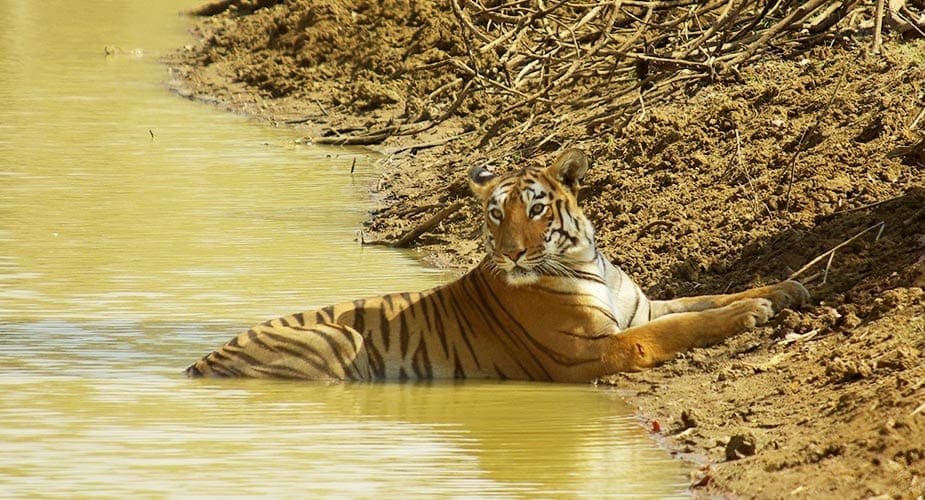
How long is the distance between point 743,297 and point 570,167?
1.06m

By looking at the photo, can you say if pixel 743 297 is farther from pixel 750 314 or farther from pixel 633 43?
pixel 633 43

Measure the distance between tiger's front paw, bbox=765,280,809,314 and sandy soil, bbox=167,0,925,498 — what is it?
0.25 ft

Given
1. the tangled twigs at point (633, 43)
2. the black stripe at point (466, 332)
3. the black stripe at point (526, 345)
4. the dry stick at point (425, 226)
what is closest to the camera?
the black stripe at point (526, 345)

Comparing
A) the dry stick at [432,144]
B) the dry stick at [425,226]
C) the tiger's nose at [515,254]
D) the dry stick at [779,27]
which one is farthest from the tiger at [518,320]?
the dry stick at [432,144]

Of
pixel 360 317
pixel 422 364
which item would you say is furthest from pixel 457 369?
pixel 360 317

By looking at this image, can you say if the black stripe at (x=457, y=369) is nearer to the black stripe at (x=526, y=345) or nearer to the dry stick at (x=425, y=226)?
the black stripe at (x=526, y=345)

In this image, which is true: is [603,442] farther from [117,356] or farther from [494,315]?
[117,356]

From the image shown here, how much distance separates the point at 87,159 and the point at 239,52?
6.98m

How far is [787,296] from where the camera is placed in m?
7.79

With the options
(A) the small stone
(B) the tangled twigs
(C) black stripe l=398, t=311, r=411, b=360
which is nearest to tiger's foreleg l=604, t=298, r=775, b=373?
(C) black stripe l=398, t=311, r=411, b=360

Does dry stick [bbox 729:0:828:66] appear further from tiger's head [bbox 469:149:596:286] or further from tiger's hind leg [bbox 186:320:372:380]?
tiger's hind leg [bbox 186:320:372:380]

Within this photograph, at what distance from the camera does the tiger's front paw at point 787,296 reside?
777 centimetres

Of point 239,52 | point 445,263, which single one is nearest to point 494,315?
point 445,263

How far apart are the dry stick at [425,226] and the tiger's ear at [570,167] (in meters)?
3.77
